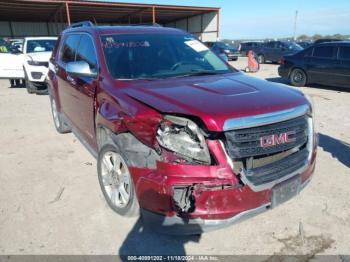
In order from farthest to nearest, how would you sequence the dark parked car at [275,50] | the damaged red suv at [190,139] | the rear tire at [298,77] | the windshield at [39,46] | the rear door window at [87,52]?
1. the dark parked car at [275,50]
2. the rear tire at [298,77]
3. the windshield at [39,46]
4. the rear door window at [87,52]
5. the damaged red suv at [190,139]

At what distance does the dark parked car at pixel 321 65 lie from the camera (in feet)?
33.7

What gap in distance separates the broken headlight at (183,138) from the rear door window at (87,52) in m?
1.55

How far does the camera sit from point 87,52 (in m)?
4.05

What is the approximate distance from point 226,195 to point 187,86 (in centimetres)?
122

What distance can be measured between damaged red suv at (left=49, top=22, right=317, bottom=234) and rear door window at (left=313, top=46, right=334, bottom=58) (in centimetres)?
840

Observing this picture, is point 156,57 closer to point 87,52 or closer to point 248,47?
point 87,52

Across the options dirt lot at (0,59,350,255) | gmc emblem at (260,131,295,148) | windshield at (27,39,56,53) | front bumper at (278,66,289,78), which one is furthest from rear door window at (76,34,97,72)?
front bumper at (278,66,289,78)

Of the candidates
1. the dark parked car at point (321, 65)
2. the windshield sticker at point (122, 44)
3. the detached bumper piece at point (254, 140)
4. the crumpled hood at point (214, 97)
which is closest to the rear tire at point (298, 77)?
the dark parked car at point (321, 65)

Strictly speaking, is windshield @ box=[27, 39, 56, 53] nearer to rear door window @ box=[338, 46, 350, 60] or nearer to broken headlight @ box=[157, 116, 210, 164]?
rear door window @ box=[338, 46, 350, 60]

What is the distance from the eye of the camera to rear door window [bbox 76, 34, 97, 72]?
12.3 feet

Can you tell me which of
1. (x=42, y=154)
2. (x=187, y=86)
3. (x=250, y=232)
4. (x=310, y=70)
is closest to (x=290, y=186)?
(x=250, y=232)

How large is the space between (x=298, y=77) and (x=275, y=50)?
452 inches

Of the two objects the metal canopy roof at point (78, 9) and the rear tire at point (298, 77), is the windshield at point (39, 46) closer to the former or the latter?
the rear tire at point (298, 77)

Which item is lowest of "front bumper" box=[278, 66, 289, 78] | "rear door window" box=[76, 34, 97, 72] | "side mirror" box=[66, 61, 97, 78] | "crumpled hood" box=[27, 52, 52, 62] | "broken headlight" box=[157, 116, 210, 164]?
"front bumper" box=[278, 66, 289, 78]
